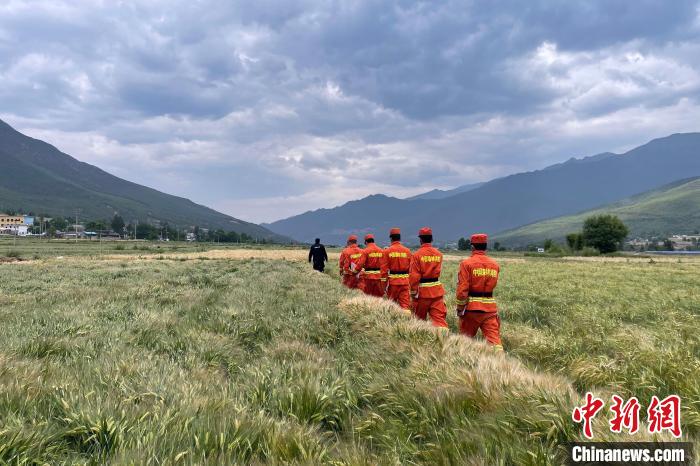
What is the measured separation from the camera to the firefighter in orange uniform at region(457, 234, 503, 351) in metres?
8.00

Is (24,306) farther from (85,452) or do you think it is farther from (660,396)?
(660,396)

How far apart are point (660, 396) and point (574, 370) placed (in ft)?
4.06

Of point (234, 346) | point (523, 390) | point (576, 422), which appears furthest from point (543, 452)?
point (234, 346)

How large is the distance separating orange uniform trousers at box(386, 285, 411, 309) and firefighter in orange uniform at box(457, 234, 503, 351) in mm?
4525

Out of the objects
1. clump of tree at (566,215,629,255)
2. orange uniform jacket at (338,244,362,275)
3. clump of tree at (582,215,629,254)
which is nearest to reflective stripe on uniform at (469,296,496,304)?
orange uniform jacket at (338,244,362,275)

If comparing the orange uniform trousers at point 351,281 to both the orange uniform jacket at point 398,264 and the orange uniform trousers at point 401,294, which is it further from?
the orange uniform jacket at point 398,264

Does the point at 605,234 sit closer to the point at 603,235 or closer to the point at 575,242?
the point at 603,235

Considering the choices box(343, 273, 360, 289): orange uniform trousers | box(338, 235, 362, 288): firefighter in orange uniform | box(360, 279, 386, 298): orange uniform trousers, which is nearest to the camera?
box(360, 279, 386, 298): orange uniform trousers

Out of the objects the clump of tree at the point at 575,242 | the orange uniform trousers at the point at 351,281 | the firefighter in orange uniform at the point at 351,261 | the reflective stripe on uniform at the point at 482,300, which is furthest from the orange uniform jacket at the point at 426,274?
the clump of tree at the point at 575,242

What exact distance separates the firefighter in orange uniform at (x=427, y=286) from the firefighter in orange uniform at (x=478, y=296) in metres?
1.52

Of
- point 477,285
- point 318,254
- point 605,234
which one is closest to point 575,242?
point 605,234

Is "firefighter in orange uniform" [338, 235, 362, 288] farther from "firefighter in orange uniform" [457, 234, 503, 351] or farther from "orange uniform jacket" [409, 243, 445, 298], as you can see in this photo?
"firefighter in orange uniform" [457, 234, 503, 351]

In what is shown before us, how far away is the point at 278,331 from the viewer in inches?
302

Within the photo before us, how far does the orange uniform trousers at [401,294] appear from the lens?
1296 cm
